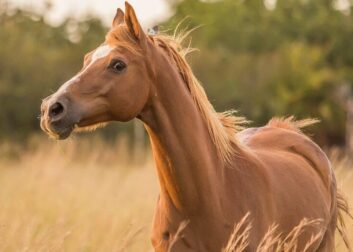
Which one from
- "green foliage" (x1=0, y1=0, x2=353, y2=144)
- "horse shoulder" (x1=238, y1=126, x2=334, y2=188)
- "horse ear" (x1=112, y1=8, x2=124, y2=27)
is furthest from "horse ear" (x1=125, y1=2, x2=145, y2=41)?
"green foliage" (x1=0, y1=0, x2=353, y2=144)

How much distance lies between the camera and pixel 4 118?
21.9 meters

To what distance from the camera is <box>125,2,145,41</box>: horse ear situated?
498 centimetres

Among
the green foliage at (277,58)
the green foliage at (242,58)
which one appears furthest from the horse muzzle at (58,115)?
the green foliage at (277,58)

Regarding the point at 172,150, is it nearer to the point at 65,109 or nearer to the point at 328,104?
the point at 65,109

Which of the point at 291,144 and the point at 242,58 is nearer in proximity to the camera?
the point at 291,144

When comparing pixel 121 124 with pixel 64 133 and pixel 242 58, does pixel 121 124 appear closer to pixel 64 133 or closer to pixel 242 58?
pixel 242 58

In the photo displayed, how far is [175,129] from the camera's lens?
5199 mm

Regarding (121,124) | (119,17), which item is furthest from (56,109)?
(121,124)

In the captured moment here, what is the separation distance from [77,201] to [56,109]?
18.6ft

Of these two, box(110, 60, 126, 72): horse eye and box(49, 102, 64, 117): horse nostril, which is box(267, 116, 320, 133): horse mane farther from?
box(49, 102, 64, 117): horse nostril

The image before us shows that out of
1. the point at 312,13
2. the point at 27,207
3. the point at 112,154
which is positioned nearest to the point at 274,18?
the point at 312,13

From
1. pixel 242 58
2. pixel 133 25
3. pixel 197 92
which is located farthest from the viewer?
pixel 242 58

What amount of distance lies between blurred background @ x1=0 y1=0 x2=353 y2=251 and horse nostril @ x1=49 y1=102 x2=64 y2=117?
538mm

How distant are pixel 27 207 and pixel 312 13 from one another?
27592 millimetres
